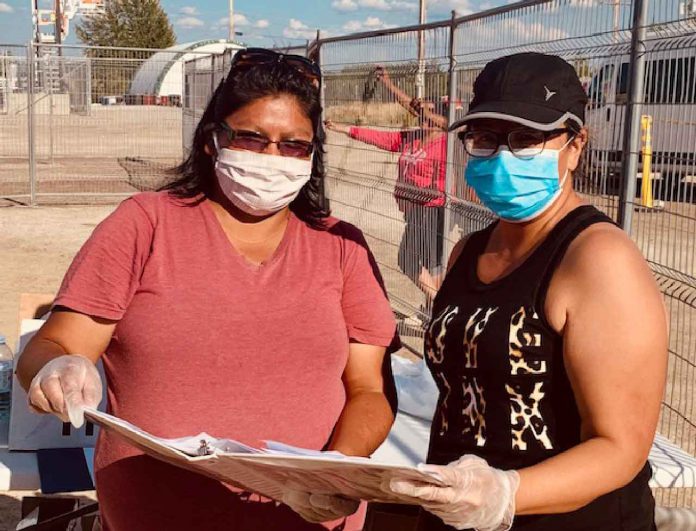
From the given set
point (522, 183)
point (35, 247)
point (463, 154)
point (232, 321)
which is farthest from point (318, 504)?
point (35, 247)

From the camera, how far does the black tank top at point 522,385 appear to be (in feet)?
6.31

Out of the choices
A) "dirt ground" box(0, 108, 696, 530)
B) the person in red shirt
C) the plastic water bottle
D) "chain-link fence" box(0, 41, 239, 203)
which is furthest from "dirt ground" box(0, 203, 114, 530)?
the plastic water bottle

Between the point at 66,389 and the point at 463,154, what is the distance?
12.9ft

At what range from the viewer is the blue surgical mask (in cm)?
214

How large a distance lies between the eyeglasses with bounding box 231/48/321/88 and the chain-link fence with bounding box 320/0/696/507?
77cm

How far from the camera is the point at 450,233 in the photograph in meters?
5.88

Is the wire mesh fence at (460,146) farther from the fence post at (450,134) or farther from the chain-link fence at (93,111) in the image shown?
the chain-link fence at (93,111)

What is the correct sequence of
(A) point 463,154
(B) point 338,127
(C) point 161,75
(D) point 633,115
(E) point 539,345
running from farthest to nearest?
(C) point 161,75 < (B) point 338,127 < (A) point 463,154 < (D) point 633,115 < (E) point 539,345

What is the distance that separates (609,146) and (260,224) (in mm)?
1923

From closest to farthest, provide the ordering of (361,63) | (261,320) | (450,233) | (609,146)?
1. (261,320)
2. (609,146)
3. (450,233)
4. (361,63)

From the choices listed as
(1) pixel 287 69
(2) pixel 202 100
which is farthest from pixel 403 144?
(2) pixel 202 100

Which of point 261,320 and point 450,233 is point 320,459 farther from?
point 450,233

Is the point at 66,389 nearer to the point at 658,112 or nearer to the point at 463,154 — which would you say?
the point at 658,112

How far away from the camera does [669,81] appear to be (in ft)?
11.6
